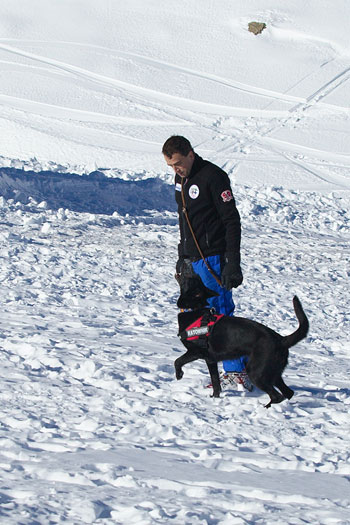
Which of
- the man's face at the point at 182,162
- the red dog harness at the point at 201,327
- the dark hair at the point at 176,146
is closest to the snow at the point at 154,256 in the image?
the red dog harness at the point at 201,327

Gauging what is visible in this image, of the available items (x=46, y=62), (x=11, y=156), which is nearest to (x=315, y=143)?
(x=11, y=156)

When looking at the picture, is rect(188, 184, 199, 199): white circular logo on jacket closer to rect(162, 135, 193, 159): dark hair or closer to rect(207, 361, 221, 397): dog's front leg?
rect(162, 135, 193, 159): dark hair

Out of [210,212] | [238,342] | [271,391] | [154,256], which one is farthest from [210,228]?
[154,256]

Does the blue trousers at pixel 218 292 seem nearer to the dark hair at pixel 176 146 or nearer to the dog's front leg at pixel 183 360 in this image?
the dog's front leg at pixel 183 360

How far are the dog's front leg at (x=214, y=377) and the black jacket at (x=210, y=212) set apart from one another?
0.67m

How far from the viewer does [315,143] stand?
14922mm

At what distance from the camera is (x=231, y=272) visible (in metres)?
4.38

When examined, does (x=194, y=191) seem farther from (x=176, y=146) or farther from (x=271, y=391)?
(x=271, y=391)

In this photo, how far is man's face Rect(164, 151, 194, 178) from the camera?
436cm

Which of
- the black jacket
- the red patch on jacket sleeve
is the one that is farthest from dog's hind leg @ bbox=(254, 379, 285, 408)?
the red patch on jacket sleeve

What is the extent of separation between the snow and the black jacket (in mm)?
945

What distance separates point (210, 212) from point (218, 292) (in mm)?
524

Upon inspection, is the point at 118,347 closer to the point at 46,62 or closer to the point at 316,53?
the point at 46,62

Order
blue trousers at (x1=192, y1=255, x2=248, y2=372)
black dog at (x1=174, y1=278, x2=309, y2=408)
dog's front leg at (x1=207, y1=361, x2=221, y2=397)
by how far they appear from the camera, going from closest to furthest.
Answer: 1. black dog at (x1=174, y1=278, x2=309, y2=408)
2. dog's front leg at (x1=207, y1=361, x2=221, y2=397)
3. blue trousers at (x1=192, y1=255, x2=248, y2=372)
